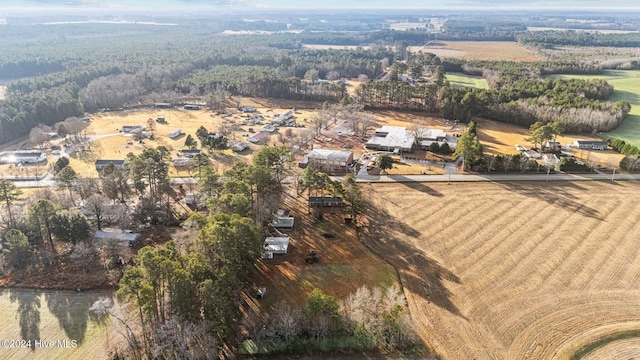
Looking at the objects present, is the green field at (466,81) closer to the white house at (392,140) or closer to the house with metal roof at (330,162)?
the white house at (392,140)

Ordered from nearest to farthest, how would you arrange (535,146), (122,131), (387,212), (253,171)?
1. (253,171)
2. (387,212)
3. (535,146)
4. (122,131)

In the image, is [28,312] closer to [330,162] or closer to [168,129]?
[330,162]

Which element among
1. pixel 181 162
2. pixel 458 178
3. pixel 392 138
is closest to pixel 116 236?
pixel 181 162

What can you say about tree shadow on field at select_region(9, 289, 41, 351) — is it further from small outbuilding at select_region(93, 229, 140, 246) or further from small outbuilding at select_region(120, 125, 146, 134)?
small outbuilding at select_region(120, 125, 146, 134)

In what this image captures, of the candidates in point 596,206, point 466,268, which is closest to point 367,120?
point 596,206

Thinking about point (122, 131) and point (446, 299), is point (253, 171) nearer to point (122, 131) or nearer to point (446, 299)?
point (446, 299)

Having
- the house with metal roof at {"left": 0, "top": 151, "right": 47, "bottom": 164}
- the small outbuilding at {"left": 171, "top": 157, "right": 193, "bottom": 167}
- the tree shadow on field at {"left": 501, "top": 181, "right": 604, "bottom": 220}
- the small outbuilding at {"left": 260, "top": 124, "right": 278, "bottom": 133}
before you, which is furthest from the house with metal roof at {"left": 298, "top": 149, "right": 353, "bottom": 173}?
the house with metal roof at {"left": 0, "top": 151, "right": 47, "bottom": 164}

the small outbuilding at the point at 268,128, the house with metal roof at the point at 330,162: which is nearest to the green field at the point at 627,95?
the house with metal roof at the point at 330,162

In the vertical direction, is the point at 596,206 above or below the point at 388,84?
below
